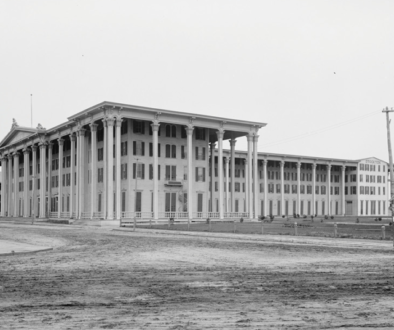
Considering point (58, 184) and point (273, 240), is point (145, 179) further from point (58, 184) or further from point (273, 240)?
point (273, 240)

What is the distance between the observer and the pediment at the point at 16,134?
85.3m

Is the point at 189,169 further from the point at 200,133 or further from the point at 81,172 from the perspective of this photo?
the point at 81,172

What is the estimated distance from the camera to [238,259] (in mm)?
18062

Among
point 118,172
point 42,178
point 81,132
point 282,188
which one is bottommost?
point 282,188

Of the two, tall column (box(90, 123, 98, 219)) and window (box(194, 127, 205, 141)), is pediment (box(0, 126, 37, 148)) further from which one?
window (box(194, 127, 205, 141))

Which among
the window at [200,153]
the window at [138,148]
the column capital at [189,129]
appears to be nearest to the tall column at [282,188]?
the window at [200,153]

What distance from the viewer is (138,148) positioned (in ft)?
206

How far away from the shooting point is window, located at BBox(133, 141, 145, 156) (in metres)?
62.4

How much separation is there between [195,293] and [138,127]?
5373 cm

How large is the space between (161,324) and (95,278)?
18.0ft

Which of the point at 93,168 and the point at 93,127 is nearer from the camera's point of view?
the point at 93,127

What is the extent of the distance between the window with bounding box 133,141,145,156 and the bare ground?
44655 millimetres

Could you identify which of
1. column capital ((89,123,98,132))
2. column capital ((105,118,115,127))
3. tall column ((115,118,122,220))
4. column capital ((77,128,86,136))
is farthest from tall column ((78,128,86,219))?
tall column ((115,118,122,220))

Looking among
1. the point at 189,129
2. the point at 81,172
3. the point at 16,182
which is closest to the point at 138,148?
the point at 189,129
